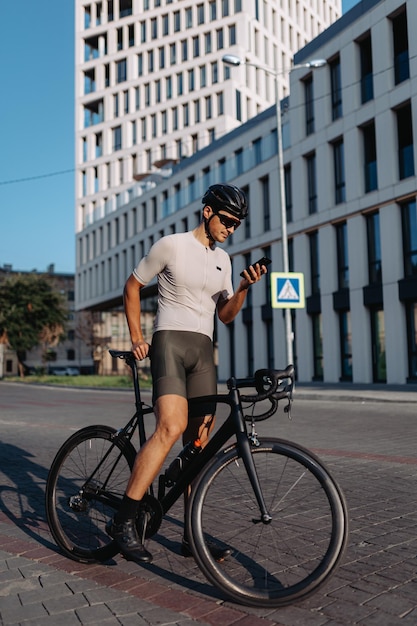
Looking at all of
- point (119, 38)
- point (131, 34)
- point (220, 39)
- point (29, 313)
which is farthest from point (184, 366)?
point (119, 38)

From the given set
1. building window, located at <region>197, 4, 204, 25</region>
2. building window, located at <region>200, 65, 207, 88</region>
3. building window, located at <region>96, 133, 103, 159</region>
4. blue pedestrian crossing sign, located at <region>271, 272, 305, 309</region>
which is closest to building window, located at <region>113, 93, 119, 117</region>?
building window, located at <region>96, 133, 103, 159</region>

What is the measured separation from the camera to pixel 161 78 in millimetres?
62938

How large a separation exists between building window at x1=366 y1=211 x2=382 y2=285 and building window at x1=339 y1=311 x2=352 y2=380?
216 cm

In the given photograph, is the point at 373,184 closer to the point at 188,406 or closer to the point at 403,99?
the point at 403,99

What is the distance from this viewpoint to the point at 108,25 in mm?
66250

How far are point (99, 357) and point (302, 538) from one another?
6486cm

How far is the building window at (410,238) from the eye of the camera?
2359cm

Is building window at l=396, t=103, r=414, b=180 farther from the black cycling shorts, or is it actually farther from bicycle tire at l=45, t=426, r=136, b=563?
bicycle tire at l=45, t=426, r=136, b=563

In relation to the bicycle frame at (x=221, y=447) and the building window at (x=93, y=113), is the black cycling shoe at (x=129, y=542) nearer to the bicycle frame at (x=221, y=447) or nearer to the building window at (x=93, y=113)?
the bicycle frame at (x=221, y=447)

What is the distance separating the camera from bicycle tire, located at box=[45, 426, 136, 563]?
347cm

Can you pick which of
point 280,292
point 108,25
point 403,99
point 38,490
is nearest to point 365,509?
point 38,490

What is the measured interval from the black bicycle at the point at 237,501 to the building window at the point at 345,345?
23.4 metres

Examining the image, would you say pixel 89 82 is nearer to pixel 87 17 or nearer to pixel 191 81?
pixel 87 17

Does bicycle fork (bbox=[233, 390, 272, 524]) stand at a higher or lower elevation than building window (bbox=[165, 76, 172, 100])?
lower
